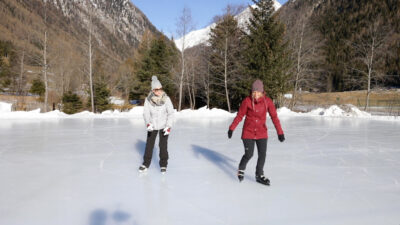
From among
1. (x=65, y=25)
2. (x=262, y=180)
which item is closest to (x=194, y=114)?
(x=262, y=180)

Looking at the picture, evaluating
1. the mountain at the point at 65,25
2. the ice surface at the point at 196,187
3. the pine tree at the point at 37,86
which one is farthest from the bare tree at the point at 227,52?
the pine tree at the point at 37,86

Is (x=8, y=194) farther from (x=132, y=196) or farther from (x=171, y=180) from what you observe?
(x=171, y=180)

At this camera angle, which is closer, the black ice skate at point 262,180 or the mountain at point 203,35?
the black ice skate at point 262,180

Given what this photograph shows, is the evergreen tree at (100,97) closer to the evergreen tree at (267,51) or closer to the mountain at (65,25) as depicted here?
the mountain at (65,25)

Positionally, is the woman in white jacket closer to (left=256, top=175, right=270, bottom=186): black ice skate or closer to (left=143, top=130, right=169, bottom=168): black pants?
(left=143, top=130, right=169, bottom=168): black pants

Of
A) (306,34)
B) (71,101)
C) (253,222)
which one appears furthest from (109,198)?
(306,34)

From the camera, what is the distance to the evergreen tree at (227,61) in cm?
2191

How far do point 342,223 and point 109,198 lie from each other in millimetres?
2357

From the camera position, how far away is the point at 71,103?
19344mm

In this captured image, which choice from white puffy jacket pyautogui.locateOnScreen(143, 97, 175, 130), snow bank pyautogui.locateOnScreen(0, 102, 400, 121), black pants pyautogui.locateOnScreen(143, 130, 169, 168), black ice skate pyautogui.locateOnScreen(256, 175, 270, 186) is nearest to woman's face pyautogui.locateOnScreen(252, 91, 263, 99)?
black ice skate pyautogui.locateOnScreen(256, 175, 270, 186)

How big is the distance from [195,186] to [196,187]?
1.6 inches

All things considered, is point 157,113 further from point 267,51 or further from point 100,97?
point 267,51

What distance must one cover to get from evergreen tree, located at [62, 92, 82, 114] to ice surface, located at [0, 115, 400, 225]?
47.2 feet

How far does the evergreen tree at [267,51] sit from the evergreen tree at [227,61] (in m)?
1.31
